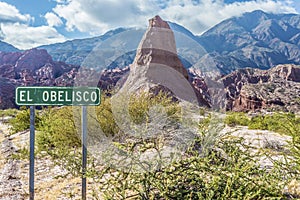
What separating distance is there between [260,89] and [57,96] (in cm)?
4651

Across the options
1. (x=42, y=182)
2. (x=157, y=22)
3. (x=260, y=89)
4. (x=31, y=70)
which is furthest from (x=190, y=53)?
(x=31, y=70)

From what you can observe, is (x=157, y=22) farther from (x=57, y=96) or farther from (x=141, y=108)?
(x=57, y=96)

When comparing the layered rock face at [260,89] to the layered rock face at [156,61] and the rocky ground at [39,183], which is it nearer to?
the layered rock face at [156,61]

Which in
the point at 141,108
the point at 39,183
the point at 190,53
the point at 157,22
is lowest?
the point at 39,183

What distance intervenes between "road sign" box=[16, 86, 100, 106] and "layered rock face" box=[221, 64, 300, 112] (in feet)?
82.5

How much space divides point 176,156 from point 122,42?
23.7 feet

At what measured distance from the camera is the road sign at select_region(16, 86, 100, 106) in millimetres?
4465

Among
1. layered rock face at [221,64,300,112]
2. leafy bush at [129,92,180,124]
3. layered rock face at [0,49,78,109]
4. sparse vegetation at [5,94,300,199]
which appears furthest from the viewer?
layered rock face at [0,49,78,109]

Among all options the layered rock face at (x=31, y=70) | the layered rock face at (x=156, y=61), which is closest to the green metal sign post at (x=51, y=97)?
the layered rock face at (x=156, y=61)

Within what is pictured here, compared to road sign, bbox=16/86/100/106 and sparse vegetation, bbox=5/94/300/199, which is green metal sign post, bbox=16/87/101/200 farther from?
sparse vegetation, bbox=5/94/300/199

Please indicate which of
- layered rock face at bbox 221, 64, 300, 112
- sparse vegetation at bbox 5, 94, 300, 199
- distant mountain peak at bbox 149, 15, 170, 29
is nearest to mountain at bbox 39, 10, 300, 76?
distant mountain peak at bbox 149, 15, 170, 29

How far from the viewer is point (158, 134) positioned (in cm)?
530

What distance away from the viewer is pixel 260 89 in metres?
47.9

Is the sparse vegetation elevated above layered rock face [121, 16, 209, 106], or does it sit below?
below
